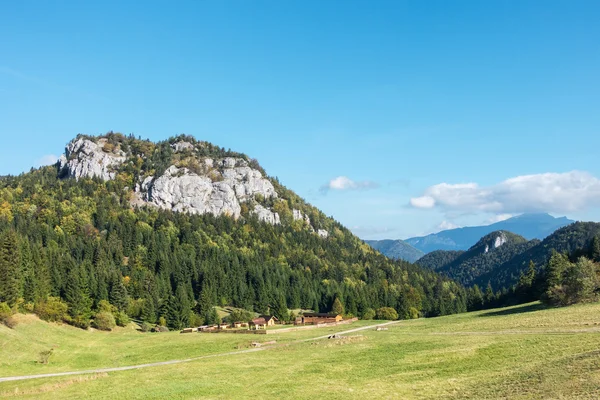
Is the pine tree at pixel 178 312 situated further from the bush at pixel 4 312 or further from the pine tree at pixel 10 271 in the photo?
the bush at pixel 4 312

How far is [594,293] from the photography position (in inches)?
3297

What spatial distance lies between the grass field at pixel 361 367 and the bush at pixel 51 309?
16508 mm

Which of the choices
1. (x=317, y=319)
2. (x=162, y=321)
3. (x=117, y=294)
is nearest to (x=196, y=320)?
(x=162, y=321)

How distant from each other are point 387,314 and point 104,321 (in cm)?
8648

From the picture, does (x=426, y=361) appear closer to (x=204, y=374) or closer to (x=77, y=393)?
(x=204, y=374)

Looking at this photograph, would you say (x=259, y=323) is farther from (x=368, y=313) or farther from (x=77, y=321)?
(x=368, y=313)

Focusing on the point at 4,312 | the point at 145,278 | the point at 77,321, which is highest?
the point at 145,278

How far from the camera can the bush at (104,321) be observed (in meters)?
99.6

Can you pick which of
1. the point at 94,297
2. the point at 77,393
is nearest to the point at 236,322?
the point at 94,297

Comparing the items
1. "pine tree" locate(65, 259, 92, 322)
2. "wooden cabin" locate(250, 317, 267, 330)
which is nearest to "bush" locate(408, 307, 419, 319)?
"wooden cabin" locate(250, 317, 267, 330)

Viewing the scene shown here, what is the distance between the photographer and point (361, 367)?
156 feet

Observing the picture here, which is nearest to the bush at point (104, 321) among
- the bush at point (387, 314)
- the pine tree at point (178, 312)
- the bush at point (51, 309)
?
the bush at point (51, 309)

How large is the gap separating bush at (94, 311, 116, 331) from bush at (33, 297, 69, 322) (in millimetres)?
6799

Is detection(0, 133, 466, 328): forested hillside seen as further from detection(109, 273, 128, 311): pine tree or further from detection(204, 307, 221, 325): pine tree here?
detection(204, 307, 221, 325): pine tree
